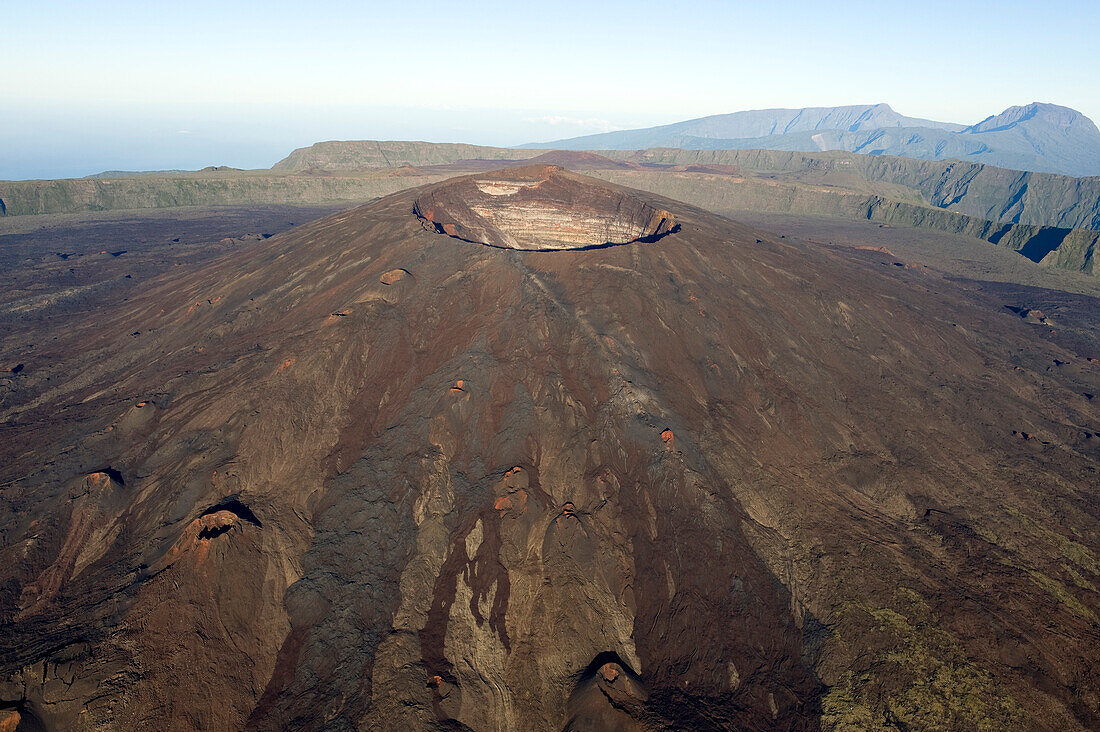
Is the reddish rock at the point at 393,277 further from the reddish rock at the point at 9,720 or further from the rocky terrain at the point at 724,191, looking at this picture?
the rocky terrain at the point at 724,191

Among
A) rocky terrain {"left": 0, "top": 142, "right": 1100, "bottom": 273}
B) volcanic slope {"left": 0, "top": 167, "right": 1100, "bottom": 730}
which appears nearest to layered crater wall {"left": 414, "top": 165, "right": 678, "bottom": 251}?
volcanic slope {"left": 0, "top": 167, "right": 1100, "bottom": 730}

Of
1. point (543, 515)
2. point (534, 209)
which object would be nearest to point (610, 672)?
point (543, 515)

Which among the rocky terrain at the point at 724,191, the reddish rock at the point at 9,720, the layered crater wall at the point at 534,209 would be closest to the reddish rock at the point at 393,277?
the layered crater wall at the point at 534,209

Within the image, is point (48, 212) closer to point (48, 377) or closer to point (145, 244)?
point (145, 244)

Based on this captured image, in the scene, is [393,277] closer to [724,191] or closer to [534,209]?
[534,209]

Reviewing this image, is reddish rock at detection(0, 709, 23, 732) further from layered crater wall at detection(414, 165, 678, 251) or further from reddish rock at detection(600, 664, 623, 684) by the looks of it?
layered crater wall at detection(414, 165, 678, 251)
